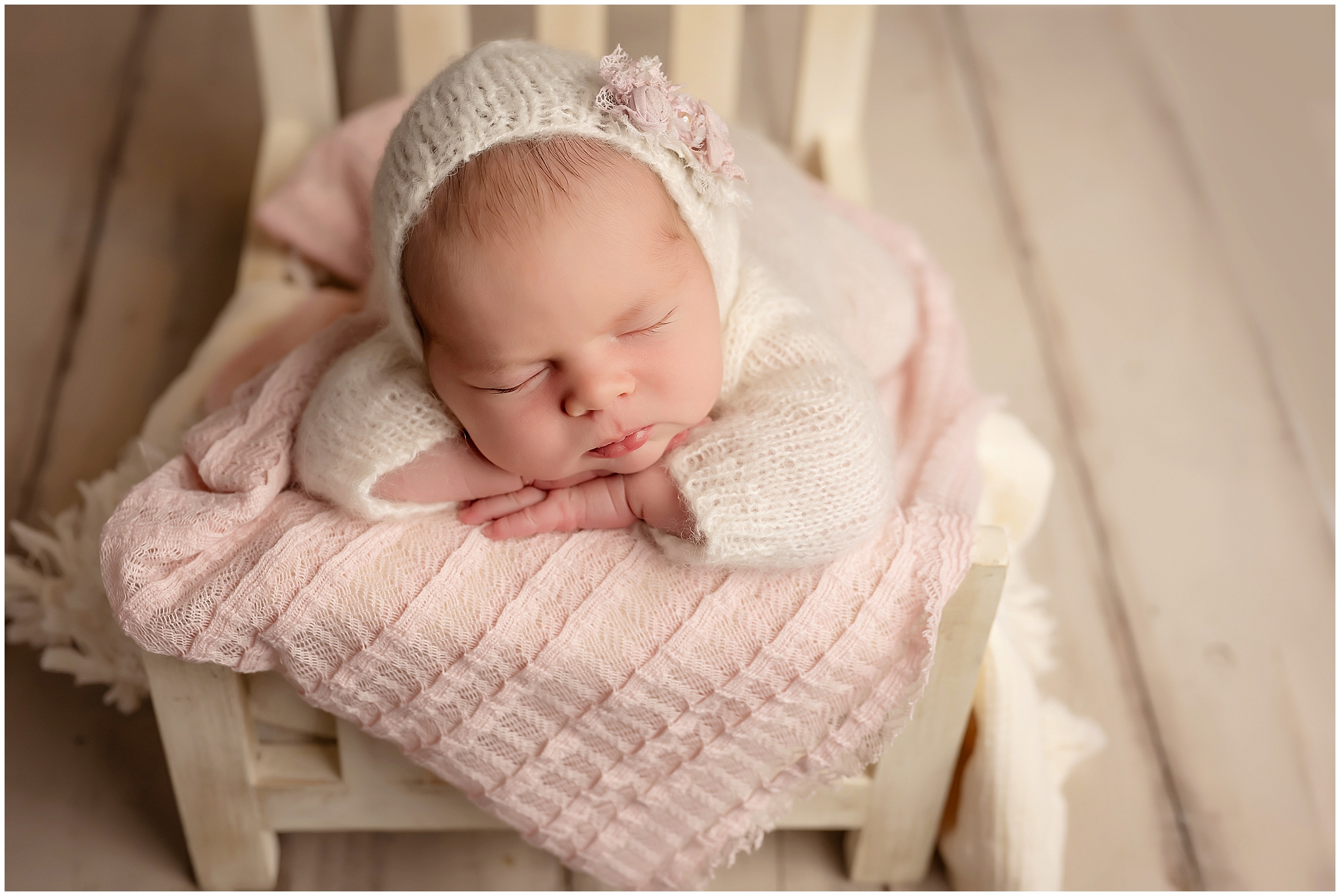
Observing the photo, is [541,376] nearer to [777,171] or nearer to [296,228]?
[777,171]

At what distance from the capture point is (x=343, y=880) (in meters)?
1.19

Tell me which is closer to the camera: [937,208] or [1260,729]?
[1260,729]

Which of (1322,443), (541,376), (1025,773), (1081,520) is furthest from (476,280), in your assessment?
(1322,443)

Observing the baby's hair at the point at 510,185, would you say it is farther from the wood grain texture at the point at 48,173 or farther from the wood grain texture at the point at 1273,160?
the wood grain texture at the point at 1273,160

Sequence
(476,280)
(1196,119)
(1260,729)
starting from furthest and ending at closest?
1. (1196,119)
2. (1260,729)
3. (476,280)

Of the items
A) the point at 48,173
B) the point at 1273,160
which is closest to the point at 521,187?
the point at 48,173

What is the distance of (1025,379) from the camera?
64.9 inches

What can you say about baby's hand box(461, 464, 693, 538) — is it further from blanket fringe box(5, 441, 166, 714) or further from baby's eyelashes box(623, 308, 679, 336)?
blanket fringe box(5, 441, 166, 714)

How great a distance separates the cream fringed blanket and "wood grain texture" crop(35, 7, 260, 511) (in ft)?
2.16

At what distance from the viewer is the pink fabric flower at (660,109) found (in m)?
0.82

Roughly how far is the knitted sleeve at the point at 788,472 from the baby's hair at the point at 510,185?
21 centimetres

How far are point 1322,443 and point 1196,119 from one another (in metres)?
0.68

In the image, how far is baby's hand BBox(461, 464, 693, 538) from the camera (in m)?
0.90

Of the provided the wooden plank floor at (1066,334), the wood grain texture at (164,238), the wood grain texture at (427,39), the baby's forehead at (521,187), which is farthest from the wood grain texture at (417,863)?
the wood grain texture at (427,39)
